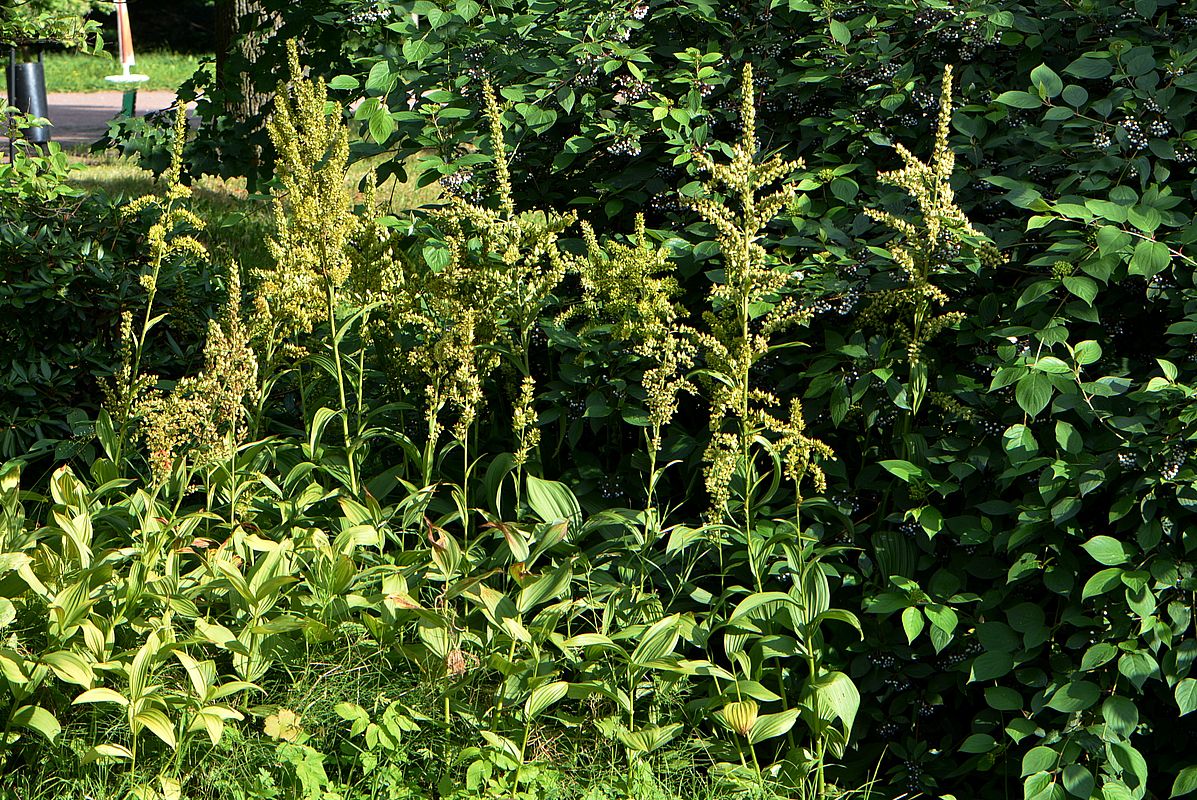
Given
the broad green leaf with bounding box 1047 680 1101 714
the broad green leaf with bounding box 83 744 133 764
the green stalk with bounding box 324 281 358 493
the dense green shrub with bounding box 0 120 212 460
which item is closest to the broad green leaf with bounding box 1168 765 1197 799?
the broad green leaf with bounding box 1047 680 1101 714

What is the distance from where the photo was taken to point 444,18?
307 centimetres

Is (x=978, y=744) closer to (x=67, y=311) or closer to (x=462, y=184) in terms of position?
(x=462, y=184)

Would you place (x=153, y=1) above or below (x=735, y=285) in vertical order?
below

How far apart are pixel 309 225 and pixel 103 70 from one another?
22036 millimetres

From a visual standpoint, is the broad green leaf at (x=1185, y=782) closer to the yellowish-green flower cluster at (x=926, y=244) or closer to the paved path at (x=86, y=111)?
the yellowish-green flower cluster at (x=926, y=244)

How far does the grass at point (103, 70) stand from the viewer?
20500 mm

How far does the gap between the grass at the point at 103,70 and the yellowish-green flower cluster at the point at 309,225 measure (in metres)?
17.5

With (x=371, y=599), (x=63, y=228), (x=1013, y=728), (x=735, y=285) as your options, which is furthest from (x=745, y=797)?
(x=63, y=228)

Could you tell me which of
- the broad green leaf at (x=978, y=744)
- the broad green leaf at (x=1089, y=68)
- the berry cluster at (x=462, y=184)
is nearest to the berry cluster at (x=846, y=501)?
the broad green leaf at (x=978, y=744)

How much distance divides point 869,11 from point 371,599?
1.95m

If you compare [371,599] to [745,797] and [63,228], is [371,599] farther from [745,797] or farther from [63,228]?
[63,228]

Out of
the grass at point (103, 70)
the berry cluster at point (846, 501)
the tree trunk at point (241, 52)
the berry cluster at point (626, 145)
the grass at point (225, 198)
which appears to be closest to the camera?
the berry cluster at point (846, 501)

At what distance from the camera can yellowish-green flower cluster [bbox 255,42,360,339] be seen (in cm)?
289

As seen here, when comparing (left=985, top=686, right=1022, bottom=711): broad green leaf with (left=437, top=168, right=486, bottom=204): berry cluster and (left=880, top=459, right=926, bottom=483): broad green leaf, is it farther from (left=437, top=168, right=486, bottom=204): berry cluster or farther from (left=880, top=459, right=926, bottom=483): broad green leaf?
(left=437, top=168, right=486, bottom=204): berry cluster
